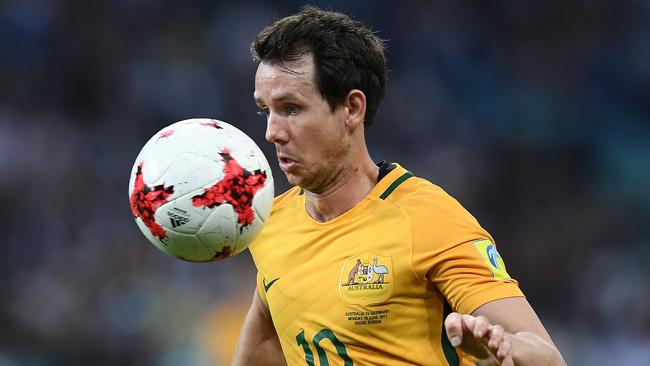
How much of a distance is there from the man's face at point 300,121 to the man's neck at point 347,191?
0.10 meters

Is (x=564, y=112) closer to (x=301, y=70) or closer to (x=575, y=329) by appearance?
(x=575, y=329)

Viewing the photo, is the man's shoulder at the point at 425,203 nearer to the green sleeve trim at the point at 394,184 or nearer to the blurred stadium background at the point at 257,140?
the green sleeve trim at the point at 394,184

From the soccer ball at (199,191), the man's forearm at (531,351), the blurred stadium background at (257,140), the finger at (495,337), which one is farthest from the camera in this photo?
the blurred stadium background at (257,140)

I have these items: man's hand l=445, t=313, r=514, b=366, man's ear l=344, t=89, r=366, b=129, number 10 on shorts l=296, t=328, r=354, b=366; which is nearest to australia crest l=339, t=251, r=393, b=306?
number 10 on shorts l=296, t=328, r=354, b=366

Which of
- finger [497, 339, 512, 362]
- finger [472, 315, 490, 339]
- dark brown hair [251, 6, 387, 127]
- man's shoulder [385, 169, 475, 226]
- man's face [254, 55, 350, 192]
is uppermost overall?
dark brown hair [251, 6, 387, 127]

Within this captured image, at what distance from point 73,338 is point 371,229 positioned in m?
6.14

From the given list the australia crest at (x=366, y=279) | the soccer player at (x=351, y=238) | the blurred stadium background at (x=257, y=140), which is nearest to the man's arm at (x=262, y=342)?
the soccer player at (x=351, y=238)

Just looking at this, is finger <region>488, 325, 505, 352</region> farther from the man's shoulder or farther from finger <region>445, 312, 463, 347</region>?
the man's shoulder

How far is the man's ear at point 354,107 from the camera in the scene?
14.2 feet

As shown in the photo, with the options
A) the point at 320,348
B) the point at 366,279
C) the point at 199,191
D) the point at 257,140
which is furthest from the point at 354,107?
the point at 257,140

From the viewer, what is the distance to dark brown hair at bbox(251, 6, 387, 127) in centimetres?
422

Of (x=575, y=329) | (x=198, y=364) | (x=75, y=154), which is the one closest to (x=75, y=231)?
(x=75, y=154)

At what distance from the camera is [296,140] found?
415 centimetres

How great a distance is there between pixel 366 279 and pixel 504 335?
892 mm
